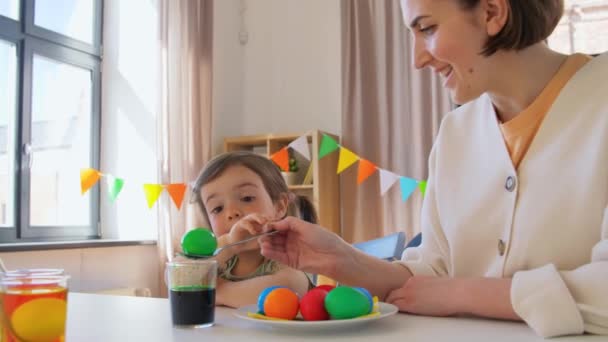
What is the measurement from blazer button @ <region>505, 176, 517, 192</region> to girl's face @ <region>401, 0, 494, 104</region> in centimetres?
20

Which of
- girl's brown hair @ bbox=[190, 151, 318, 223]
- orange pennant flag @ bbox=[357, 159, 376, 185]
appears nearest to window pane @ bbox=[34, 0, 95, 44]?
orange pennant flag @ bbox=[357, 159, 376, 185]

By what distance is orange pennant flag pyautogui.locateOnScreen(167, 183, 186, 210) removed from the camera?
3.49m

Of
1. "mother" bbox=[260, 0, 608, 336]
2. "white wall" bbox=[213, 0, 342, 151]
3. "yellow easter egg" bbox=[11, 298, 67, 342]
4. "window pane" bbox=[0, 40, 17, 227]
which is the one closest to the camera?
"yellow easter egg" bbox=[11, 298, 67, 342]

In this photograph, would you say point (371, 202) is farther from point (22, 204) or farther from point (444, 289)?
point (444, 289)

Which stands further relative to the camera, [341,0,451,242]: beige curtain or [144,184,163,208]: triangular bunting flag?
[341,0,451,242]: beige curtain

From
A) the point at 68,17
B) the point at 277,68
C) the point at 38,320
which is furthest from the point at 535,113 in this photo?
the point at 277,68

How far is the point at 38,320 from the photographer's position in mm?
666

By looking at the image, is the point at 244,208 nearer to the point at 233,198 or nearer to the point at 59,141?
the point at 233,198

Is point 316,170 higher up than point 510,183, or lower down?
higher up

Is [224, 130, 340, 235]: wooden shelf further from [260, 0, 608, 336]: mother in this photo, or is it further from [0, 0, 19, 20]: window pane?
[260, 0, 608, 336]: mother

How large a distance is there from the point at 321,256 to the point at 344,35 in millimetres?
3316

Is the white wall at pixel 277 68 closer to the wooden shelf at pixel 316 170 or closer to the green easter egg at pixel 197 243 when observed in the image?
the wooden shelf at pixel 316 170

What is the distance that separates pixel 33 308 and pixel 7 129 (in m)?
2.87

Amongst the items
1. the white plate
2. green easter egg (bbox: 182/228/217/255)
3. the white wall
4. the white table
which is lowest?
the white table
